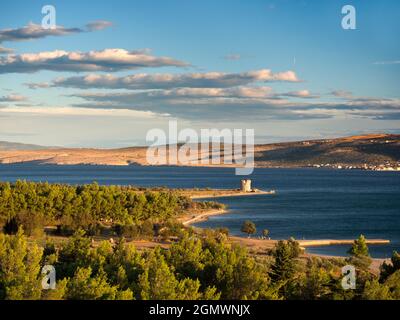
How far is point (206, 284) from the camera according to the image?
2327 cm

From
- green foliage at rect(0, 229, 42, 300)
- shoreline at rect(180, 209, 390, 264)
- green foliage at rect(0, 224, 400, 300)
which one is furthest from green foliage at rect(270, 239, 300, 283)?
shoreline at rect(180, 209, 390, 264)

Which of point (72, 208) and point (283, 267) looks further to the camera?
point (72, 208)

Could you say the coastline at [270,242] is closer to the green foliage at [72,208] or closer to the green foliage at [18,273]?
the green foliage at [72,208]

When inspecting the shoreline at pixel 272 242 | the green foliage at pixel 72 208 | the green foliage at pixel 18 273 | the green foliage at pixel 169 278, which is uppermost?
the green foliage at pixel 18 273

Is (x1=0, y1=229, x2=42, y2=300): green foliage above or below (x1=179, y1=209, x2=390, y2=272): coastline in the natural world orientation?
above

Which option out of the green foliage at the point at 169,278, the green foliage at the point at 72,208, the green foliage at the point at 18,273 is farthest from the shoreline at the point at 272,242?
the green foliage at the point at 18,273

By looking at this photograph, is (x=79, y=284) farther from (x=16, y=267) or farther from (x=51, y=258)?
(x=51, y=258)

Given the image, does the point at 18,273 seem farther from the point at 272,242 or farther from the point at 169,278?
the point at 272,242

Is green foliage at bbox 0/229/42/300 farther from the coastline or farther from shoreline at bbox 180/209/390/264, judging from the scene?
shoreline at bbox 180/209/390/264

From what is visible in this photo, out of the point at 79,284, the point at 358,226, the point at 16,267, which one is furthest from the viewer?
the point at 358,226

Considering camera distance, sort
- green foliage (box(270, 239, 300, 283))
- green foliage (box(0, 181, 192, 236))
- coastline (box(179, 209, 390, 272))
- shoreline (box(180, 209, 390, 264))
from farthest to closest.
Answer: green foliage (box(0, 181, 192, 236))
shoreline (box(180, 209, 390, 264))
coastline (box(179, 209, 390, 272))
green foliage (box(270, 239, 300, 283))

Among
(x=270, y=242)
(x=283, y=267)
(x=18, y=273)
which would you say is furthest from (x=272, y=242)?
(x=18, y=273)
